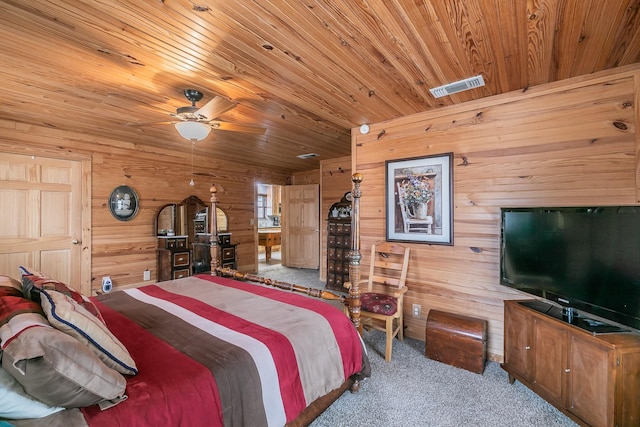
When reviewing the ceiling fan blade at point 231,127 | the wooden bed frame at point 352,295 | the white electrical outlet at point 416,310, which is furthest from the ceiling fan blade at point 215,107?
the white electrical outlet at point 416,310

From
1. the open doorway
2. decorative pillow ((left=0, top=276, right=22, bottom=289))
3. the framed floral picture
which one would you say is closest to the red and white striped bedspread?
decorative pillow ((left=0, top=276, right=22, bottom=289))

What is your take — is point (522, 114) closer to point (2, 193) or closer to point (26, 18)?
point (26, 18)

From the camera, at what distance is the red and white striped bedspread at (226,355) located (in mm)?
1170

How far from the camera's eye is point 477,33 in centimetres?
178

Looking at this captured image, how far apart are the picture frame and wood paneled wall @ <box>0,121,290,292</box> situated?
2.5 inches

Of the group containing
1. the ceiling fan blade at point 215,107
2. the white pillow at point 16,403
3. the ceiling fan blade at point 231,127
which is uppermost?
the ceiling fan blade at point 215,107

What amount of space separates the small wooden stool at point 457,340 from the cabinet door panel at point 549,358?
44 centimetres

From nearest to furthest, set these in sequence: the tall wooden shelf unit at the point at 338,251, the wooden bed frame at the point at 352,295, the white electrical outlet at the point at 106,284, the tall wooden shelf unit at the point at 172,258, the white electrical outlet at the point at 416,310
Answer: the wooden bed frame at the point at 352,295, the white electrical outlet at the point at 416,310, the white electrical outlet at the point at 106,284, the tall wooden shelf unit at the point at 172,258, the tall wooden shelf unit at the point at 338,251

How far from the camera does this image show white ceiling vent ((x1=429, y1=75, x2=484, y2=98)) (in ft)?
7.84

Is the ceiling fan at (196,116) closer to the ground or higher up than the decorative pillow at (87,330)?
higher up

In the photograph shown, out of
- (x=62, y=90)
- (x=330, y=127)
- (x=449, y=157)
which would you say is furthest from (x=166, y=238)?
(x=449, y=157)

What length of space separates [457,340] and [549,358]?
27.4 inches

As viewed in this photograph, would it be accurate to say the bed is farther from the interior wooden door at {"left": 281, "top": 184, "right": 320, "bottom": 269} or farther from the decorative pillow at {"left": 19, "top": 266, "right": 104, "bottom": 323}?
the interior wooden door at {"left": 281, "top": 184, "right": 320, "bottom": 269}

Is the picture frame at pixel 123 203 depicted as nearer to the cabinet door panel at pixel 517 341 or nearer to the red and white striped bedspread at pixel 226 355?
the red and white striped bedspread at pixel 226 355
